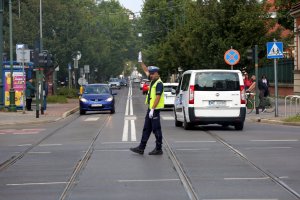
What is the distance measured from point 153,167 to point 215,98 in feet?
30.0

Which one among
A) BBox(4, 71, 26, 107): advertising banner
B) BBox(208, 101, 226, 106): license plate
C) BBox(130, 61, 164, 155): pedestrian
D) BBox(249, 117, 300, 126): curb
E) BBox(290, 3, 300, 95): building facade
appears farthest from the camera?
BBox(290, 3, 300, 95): building facade

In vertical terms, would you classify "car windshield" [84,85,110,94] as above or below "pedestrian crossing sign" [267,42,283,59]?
below

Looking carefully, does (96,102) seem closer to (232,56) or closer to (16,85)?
(16,85)

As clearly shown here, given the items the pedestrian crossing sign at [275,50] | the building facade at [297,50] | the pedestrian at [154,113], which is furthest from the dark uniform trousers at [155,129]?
the building facade at [297,50]

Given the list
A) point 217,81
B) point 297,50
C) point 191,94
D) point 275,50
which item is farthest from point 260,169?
point 297,50

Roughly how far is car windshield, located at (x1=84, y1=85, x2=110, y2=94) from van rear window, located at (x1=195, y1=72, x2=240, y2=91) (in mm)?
14918

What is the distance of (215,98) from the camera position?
21.2 m

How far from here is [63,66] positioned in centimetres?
6081

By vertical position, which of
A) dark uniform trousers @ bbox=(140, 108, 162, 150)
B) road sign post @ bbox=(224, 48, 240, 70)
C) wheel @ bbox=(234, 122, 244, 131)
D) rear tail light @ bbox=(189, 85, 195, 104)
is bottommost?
wheel @ bbox=(234, 122, 244, 131)

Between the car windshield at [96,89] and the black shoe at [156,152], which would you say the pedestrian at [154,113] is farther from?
the car windshield at [96,89]

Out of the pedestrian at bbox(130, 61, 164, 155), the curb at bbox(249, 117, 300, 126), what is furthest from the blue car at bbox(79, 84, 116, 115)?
the pedestrian at bbox(130, 61, 164, 155)

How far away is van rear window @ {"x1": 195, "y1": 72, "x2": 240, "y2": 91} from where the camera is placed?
2122 cm

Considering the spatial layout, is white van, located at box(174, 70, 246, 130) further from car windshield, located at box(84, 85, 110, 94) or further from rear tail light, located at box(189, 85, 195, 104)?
car windshield, located at box(84, 85, 110, 94)

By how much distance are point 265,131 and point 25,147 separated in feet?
24.4
